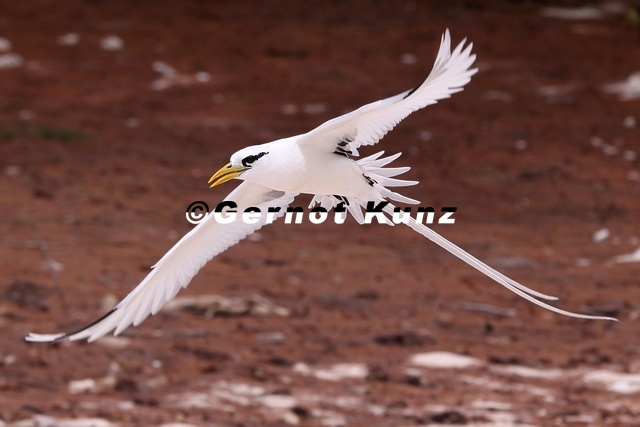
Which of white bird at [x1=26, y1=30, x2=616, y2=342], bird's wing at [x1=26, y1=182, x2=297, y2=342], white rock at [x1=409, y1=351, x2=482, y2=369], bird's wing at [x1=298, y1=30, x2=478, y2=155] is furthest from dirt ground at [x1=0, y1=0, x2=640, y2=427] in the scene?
bird's wing at [x1=298, y1=30, x2=478, y2=155]

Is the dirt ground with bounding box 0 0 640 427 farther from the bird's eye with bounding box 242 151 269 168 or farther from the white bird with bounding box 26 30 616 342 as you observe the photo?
the bird's eye with bounding box 242 151 269 168

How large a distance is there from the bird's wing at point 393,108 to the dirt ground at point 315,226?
4.33 metres

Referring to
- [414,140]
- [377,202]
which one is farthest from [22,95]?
[377,202]

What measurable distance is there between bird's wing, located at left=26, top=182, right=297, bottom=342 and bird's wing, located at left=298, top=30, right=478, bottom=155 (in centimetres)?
58

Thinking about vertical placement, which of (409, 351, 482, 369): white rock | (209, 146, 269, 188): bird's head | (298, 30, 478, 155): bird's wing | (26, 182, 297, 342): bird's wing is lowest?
(409, 351, 482, 369): white rock

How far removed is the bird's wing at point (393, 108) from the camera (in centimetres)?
296

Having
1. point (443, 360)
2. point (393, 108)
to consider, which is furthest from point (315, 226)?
point (393, 108)

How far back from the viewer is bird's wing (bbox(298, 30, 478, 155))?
2957 millimetres

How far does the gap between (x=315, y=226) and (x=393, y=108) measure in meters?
8.51

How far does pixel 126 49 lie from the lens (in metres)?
17.5

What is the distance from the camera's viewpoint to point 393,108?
315cm

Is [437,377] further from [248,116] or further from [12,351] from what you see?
[248,116]

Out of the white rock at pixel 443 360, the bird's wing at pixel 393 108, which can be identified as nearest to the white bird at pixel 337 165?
the bird's wing at pixel 393 108

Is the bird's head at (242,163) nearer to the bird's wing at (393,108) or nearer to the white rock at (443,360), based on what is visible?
the bird's wing at (393,108)
